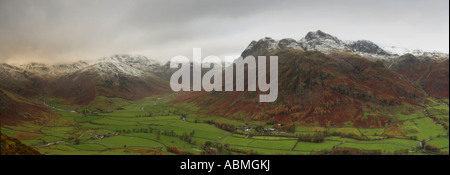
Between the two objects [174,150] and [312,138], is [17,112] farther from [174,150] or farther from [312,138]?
[312,138]

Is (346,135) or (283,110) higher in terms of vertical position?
(283,110)

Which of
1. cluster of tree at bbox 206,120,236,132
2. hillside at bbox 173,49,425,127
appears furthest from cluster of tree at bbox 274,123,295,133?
cluster of tree at bbox 206,120,236,132

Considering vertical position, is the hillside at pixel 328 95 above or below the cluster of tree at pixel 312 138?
above

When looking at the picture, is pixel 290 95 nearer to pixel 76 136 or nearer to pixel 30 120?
pixel 76 136

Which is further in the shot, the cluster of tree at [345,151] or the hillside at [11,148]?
the cluster of tree at [345,151]

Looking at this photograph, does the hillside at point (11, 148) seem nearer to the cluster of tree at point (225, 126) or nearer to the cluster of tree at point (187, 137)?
the cluster of tree at point (187, 137)

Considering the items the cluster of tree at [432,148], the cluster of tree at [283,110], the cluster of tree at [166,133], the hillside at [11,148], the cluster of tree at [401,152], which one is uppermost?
the hillside at [11,148]

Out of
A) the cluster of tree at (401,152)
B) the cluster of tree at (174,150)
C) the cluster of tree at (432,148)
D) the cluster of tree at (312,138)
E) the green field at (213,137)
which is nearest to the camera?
the cluster of tree at (401,152)

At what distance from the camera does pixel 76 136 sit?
110500 millimetres

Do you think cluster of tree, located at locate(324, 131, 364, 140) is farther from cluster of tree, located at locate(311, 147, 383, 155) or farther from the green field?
cluster of tree, located at locate(311, 147, 383, 155)

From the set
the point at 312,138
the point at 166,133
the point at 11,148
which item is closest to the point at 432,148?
the point at 312,138

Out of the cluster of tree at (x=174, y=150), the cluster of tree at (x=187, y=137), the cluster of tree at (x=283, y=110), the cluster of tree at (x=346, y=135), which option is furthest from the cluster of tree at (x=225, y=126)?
the cluster of tree at (x=346, y=135)

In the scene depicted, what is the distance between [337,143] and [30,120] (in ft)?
546
